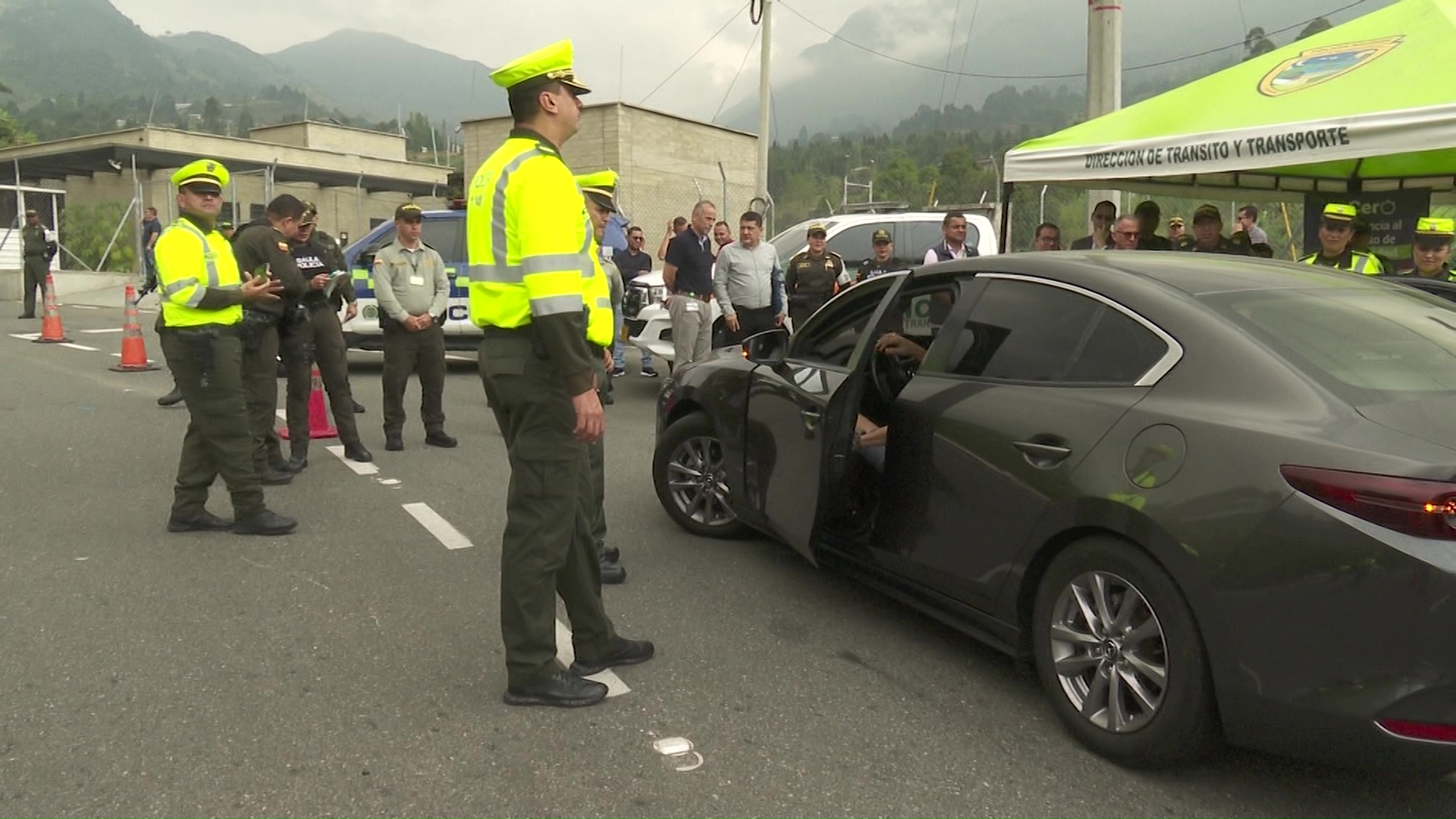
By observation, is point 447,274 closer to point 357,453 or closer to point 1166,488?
point 357,453

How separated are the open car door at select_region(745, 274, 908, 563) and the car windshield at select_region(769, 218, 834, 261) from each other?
7.30 m

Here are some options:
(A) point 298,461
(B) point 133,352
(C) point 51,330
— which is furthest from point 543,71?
(C) point 51,330

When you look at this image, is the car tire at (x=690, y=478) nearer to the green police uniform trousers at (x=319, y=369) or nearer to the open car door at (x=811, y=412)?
the open car door at (x=811, y=412)

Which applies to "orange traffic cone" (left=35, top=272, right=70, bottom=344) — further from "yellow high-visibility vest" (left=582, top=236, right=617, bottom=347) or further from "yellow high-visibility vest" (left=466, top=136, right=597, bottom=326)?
"yellow high-visibility vest" (left=466, top=136, right=597, bottom=326)

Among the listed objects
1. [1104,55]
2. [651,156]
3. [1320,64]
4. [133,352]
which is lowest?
[133,352]

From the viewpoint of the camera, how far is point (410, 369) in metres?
8.17

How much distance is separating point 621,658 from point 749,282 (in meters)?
5.81

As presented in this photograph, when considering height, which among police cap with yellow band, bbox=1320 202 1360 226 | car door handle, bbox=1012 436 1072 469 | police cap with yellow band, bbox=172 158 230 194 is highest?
police cap with yellow band, bbox=172 158 230 194

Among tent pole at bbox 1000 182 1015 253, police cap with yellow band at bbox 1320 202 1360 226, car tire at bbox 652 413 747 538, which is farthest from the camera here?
tent pole at bbox 1000 182 1015 253

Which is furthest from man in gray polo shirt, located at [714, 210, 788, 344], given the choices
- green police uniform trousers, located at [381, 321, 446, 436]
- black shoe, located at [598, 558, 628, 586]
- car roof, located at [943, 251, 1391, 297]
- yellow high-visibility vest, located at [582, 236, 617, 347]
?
yellow high-visibility vest, located at [582, 236, 617, 347]

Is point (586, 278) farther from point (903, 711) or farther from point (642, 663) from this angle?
point (903, 711)

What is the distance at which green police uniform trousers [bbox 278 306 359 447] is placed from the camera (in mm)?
7328

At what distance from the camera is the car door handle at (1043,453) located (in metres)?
3.38

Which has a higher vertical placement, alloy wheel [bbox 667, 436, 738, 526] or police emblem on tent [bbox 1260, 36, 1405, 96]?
police emblem on tent [bbox 1260, 36, 1405, 96]
